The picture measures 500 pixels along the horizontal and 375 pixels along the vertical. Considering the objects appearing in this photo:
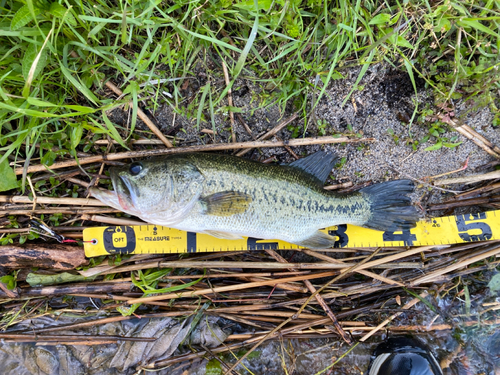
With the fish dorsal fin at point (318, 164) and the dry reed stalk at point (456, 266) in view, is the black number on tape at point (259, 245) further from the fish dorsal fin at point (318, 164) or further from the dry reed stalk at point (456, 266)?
the dry reed stalk at point (456, 266)

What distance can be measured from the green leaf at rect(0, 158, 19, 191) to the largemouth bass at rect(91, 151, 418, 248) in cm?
105

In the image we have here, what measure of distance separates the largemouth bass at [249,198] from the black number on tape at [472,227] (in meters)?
0.64

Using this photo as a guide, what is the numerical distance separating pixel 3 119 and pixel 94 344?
2581mm

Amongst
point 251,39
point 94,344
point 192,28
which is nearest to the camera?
point 251,39

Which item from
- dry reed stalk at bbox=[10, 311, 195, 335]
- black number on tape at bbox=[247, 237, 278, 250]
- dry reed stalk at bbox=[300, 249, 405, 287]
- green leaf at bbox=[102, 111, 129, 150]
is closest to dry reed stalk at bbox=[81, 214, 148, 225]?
green leaf at bbox=[102, 111, 129, 150]

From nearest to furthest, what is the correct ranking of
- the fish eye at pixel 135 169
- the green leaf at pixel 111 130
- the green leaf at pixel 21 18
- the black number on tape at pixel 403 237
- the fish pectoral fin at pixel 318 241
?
the green leaf at pixel 21 18, the fish eye at pixel 135 169, the green leaf at pixel 111 130, the fish pectoral fin at pixel 318 241, the black number on tape at pixel 403 237

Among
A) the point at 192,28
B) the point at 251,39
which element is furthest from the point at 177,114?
the point at 251,39

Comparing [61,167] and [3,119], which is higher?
[3,119]

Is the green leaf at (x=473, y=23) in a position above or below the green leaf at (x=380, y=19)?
below

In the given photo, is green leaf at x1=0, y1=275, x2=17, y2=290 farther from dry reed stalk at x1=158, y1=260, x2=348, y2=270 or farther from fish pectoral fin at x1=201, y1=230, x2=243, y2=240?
fish pectoral fin at x1=201, y1=230, x2=243, y2=240

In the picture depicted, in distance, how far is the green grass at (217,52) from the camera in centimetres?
240

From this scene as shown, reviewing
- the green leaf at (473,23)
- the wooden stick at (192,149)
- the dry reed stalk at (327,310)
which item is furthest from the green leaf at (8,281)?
the green leaf at (473,23)

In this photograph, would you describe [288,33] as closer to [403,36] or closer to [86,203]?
[403,36]

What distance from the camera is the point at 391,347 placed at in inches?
124
